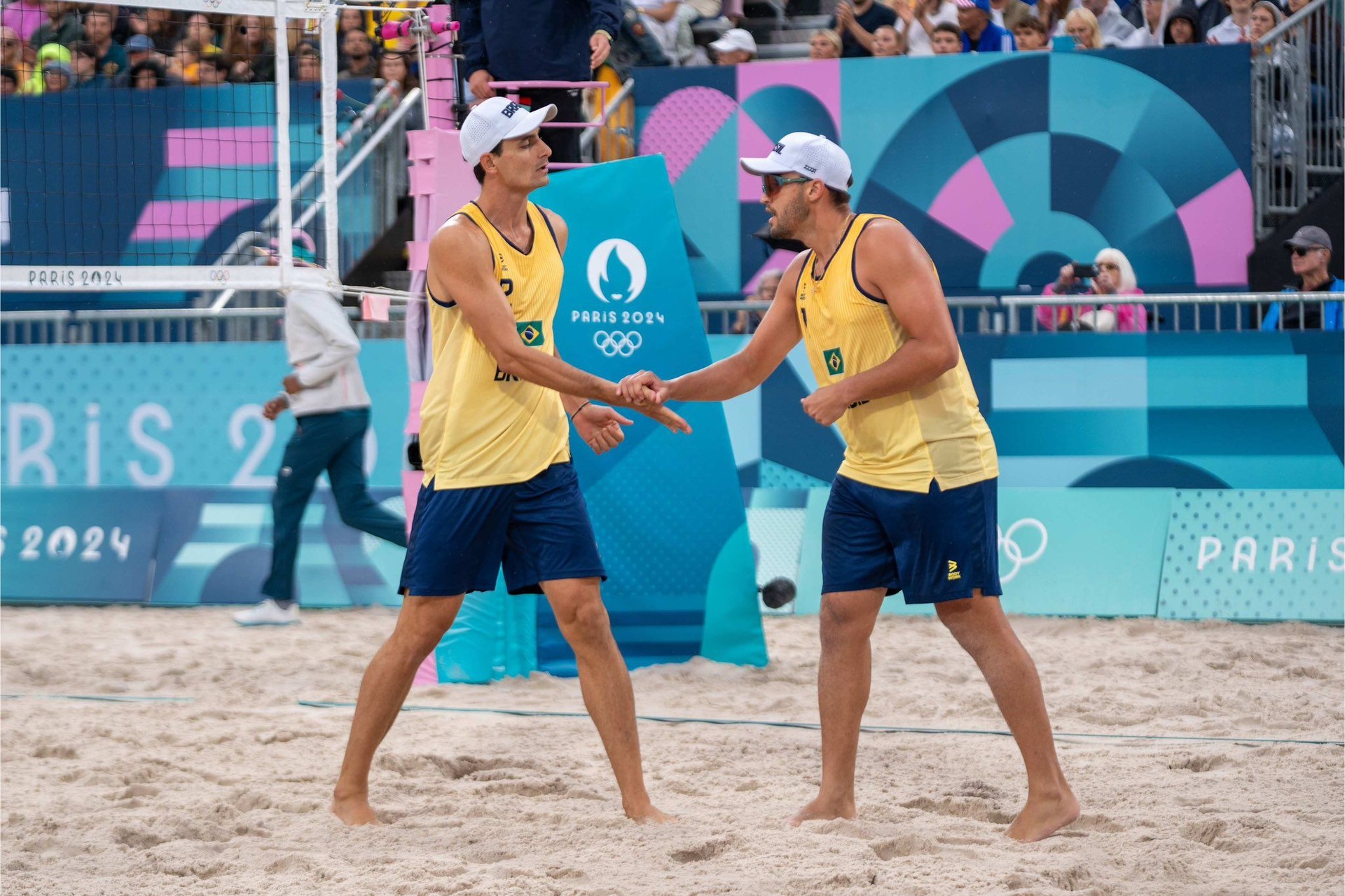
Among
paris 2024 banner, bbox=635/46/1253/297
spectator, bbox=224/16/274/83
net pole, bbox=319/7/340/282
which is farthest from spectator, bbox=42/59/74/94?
net pole, bbox=319/7/340/282

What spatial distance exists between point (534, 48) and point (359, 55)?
573 cm

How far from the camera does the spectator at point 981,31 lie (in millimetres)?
11141

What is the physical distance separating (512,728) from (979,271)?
6.38 meters

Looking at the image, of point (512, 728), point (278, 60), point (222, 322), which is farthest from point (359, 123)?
point (512, 728)

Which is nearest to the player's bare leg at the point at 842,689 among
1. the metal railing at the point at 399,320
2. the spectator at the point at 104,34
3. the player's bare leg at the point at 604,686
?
the player's bare leg at the point at 604,686

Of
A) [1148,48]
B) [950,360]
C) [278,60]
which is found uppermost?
[1148,48]

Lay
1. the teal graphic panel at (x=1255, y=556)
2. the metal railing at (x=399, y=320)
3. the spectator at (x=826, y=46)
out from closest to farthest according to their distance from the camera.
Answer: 1. the teal graphic panel at (x=1255, y=556)
2. the metal railing at (x=399, y=320)
3. the spectator at (x=826, y=46)

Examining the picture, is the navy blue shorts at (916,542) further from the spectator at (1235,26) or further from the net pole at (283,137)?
the spectator at (1235,26)

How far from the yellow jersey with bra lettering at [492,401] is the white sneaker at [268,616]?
433 cm

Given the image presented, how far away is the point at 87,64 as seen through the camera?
459 inches

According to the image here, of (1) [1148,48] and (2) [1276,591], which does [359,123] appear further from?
(2) [1276,591]

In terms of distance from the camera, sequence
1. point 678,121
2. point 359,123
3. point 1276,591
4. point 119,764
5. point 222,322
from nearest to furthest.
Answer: point 119,764, point 1276,591, point 359,123, point 222,322, point 678,121

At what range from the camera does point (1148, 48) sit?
10.4 m

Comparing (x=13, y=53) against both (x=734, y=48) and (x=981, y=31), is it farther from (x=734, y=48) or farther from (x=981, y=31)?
(x=981, y=31)
